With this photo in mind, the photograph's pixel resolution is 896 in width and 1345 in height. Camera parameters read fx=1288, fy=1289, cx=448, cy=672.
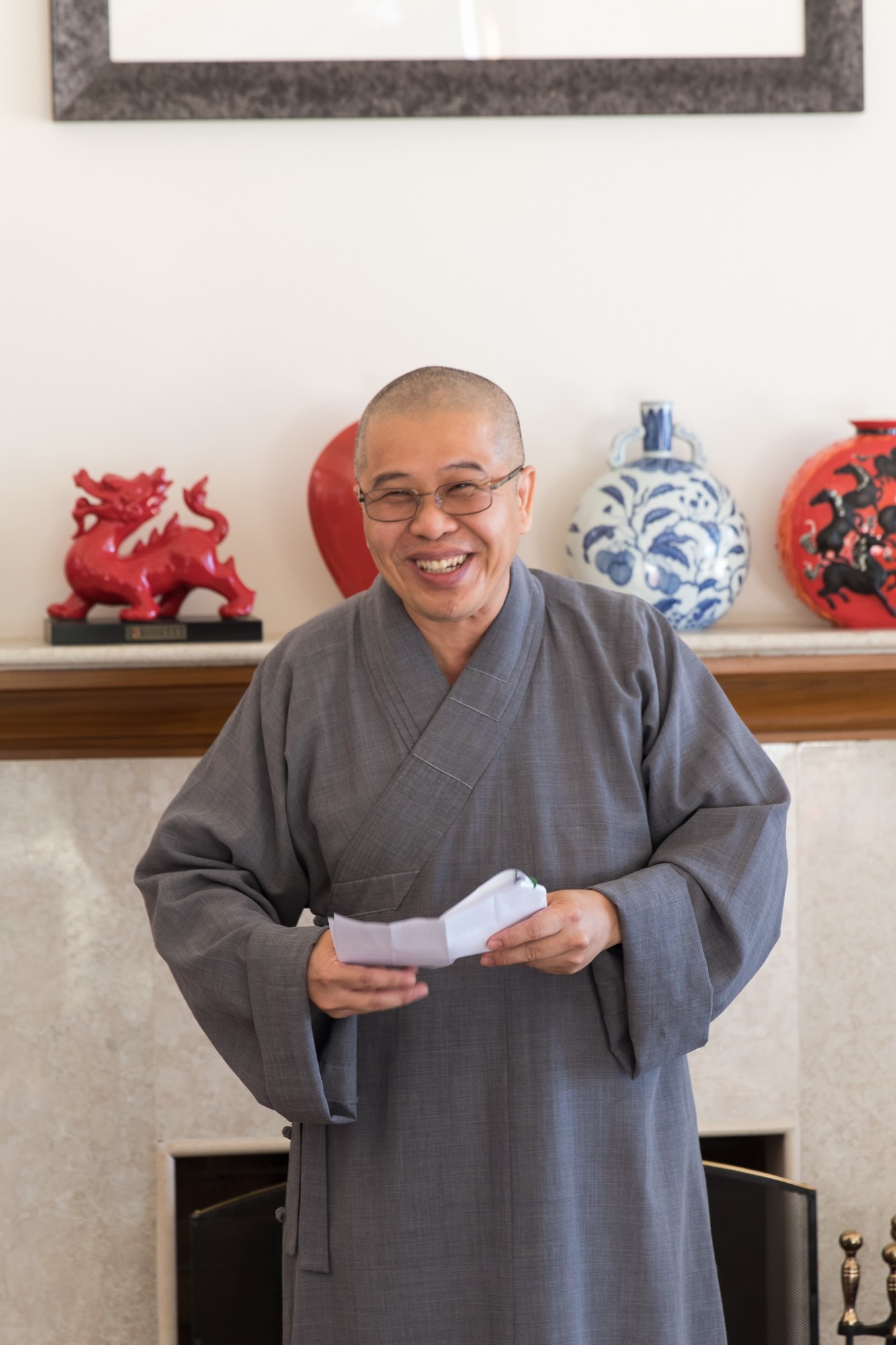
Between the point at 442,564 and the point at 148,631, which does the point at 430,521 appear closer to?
the point at 442,564

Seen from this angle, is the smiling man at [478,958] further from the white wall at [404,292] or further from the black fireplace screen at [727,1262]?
the white wall at [404,292]

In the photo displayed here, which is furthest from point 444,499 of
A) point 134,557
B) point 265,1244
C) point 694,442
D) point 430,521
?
point 265,1244

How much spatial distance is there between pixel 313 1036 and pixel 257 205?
4.11 ft

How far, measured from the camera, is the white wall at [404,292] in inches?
74.5

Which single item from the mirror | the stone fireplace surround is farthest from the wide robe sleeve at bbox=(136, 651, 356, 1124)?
the mirror

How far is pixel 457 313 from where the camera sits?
6.35ft

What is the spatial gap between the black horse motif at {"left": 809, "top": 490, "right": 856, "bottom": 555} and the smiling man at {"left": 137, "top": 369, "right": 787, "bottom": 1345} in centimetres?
61

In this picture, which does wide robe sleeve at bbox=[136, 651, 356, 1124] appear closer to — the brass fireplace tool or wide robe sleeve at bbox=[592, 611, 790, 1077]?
wide robe sleeve at bbox=[592, 611, 790, 1077]

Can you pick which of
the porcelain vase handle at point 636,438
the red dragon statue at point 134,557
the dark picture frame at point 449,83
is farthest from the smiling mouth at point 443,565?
the dark picture frame at point 449,83

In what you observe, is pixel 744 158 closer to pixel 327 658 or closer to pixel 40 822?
pixel 327 658

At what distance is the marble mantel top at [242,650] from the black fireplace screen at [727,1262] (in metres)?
0.75

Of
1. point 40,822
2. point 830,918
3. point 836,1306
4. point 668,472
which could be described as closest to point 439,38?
point 668,472

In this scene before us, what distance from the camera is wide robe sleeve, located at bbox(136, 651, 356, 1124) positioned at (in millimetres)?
1171

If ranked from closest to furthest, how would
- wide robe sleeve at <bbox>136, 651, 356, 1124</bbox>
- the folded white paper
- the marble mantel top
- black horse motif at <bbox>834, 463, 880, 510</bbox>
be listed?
the folded white paper → wide robe sleeve at <bbox>136, 651, 356, 1124</bbox> → the marble mantel top → black horse motif at <bbox>834, 463, 880, 510</bbox>
